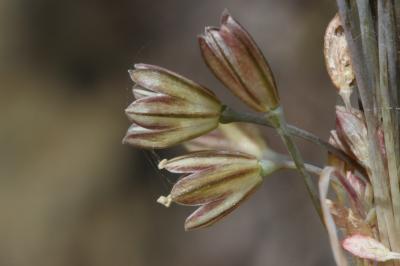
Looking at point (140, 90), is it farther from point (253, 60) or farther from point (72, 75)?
point (72, 75)

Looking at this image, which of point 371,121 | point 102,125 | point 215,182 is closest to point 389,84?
point 371,121

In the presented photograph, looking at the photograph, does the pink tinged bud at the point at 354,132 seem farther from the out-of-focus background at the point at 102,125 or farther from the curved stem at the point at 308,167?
the out-of-focus background at the point at 102,125

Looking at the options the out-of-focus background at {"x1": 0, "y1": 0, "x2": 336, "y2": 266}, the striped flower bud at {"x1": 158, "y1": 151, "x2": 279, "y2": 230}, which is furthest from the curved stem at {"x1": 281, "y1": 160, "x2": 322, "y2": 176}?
the out-of-focus background at {"x1": 0, "y1": 0, "x2": 336, "y2": 266}

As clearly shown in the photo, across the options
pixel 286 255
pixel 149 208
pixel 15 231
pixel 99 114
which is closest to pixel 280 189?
pixel 286 255

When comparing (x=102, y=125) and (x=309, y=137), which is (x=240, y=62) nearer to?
(x=309, y=137)

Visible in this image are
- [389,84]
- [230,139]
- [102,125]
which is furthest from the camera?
[102,125]

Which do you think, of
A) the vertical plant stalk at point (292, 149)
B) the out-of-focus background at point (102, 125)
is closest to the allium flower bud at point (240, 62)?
the vertical plant stalk at point (292, 149)
